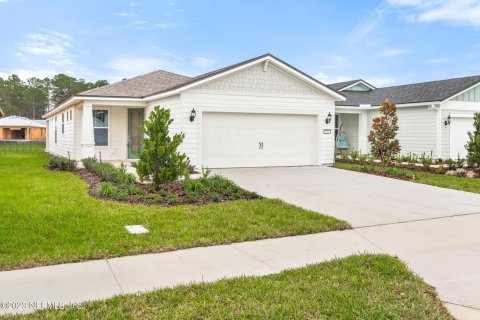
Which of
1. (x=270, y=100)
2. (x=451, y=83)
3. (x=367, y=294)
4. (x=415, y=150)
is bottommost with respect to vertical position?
(x=367, y=294)

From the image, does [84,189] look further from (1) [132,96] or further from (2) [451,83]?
(2) [451,83]

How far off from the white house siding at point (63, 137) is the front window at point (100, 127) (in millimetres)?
1252

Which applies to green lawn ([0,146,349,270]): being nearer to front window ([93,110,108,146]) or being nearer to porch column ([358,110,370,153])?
front window ([93,110,108,146])

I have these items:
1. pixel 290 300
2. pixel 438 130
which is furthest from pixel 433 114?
pixel 290 300

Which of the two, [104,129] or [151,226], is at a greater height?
[104,129]

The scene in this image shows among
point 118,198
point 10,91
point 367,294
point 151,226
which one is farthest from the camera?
point 10,91

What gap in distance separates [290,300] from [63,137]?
20058 mm

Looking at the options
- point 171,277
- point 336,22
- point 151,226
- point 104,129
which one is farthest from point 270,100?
point 171,277

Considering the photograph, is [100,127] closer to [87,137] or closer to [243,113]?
[87,137]

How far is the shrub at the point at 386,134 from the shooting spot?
1638 centimetres

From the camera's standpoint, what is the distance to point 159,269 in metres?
4.43

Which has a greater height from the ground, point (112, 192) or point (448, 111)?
point (448, 111)

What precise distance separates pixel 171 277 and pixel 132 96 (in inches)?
508

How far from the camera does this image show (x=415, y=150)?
18969 millimetres
